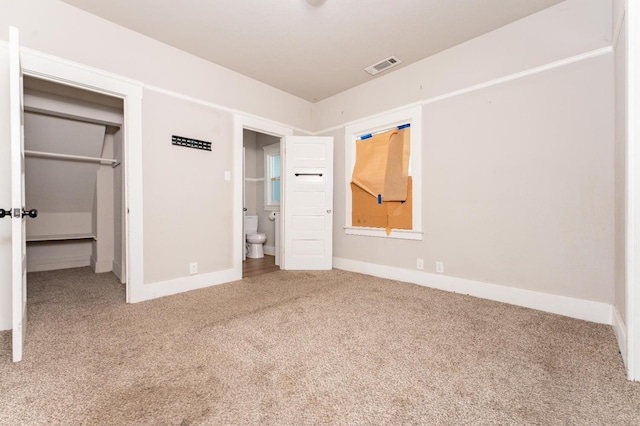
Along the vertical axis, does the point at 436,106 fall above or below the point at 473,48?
below

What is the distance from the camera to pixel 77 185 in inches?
156

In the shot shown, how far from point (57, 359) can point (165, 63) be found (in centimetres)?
274

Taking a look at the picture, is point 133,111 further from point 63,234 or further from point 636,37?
point 636,37

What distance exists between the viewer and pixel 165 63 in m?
2.86

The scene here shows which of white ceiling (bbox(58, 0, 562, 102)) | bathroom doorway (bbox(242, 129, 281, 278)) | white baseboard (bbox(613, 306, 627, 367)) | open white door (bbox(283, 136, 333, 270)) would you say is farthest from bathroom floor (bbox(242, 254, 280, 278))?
white baseboard (bbox(613, 306, 627, 367))

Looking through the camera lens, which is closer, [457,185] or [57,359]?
[57,359]

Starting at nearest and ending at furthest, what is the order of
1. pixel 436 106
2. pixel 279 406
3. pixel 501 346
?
1. pixel 279 406
2. pixel 501 346
3. pixel 436 106

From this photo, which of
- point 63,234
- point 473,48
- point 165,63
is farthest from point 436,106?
point 63,234

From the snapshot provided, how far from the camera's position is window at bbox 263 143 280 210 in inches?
217

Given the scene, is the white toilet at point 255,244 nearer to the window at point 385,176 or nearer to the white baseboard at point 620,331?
the window at point 385,176

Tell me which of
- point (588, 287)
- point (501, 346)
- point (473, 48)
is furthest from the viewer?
point (473, 48)

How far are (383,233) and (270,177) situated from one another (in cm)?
290

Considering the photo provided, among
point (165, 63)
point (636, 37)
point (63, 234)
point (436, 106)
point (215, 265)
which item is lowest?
point (215, 265)

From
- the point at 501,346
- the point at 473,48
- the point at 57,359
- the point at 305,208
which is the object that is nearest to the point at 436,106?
the point at 473,48
